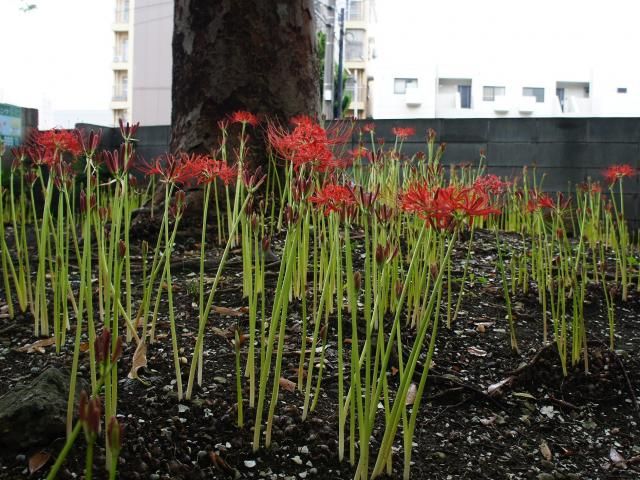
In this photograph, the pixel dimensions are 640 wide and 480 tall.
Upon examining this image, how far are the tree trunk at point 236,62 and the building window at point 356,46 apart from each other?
29.2m

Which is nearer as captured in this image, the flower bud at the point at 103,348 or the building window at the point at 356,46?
the flower bud at the point at 103,348

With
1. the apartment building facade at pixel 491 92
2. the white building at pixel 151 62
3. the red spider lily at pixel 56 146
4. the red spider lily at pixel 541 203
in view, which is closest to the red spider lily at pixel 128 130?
the red spider lily at pixel 56 146

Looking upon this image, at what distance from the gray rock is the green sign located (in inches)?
215

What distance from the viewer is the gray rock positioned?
1.01 meters

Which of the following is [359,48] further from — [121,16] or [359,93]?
[121,16]

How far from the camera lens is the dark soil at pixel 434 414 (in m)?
1.06

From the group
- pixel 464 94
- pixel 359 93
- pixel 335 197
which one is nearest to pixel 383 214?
pixel 335 197

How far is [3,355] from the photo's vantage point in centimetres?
150

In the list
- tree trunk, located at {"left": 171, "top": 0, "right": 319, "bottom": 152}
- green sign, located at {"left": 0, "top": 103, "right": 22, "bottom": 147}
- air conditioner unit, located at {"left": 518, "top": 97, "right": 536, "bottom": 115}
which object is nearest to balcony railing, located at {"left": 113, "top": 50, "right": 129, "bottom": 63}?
air conditioner unit, located at {"left": 518, "top": 97, "right": 536, "bottom": 115}

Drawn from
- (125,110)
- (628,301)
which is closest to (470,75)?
(125,110)

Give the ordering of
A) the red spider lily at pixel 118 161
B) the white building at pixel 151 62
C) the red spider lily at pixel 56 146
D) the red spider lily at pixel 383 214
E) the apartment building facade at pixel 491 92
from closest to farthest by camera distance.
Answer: the red spider lily at pixel 383 214
the red spider lily at pixel 118 161
the red spider lily at pixel 56 146
the white building at pixel 151 62
the apartment building facade at pixel 491 92

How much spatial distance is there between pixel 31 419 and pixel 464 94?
102ft

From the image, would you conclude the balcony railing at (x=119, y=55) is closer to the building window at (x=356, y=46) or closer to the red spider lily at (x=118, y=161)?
the building window at (x=356, y=46)

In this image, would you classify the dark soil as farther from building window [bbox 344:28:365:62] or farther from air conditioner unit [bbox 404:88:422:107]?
building window [bbox 344:28:365:62]
